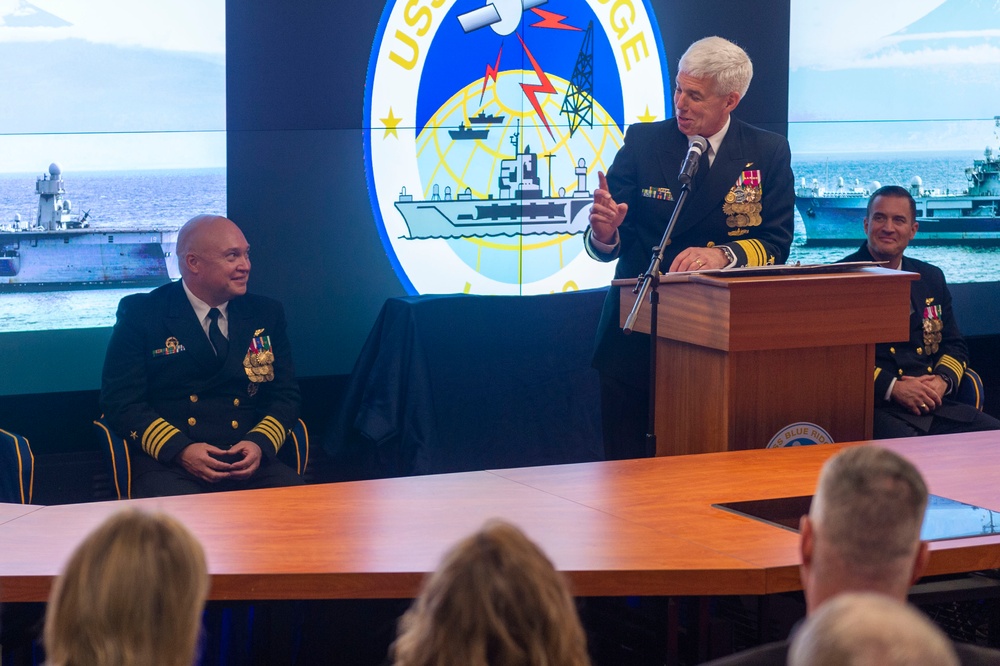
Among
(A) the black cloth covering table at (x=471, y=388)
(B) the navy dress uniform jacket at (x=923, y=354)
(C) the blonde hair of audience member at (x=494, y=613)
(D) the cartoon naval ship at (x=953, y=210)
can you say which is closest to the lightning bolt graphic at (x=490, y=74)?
(A) the black cloth covering table at (x=471, y=388)

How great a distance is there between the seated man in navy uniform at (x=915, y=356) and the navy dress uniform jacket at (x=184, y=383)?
7.19 ft

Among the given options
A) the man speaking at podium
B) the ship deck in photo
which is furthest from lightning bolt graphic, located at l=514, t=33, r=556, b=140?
the ship deck in photo

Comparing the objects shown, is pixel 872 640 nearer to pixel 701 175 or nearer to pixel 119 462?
pixel 701 175

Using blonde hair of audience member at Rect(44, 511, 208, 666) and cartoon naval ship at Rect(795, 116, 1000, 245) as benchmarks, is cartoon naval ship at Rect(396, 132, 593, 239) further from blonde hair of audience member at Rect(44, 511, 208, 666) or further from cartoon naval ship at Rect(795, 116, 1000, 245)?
blonde hair of audience member at Rect(44, 511, 208, 666)

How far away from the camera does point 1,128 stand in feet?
14.5

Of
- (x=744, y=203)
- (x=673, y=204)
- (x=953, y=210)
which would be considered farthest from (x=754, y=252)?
(x=953, y=210)

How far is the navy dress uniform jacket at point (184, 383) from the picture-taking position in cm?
393

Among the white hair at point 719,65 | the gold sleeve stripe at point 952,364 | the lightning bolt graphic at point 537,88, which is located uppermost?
the lightning bolt graphic at point 537,88

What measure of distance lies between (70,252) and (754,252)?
2.50 meters

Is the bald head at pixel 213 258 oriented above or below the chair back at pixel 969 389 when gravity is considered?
above

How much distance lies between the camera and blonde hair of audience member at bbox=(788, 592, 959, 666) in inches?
36.4

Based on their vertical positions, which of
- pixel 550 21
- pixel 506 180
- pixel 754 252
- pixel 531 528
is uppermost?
pixel 550 21

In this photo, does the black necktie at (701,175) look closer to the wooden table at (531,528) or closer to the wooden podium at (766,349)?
the wooden podium at (766,349)

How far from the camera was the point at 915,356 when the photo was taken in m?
4.77
